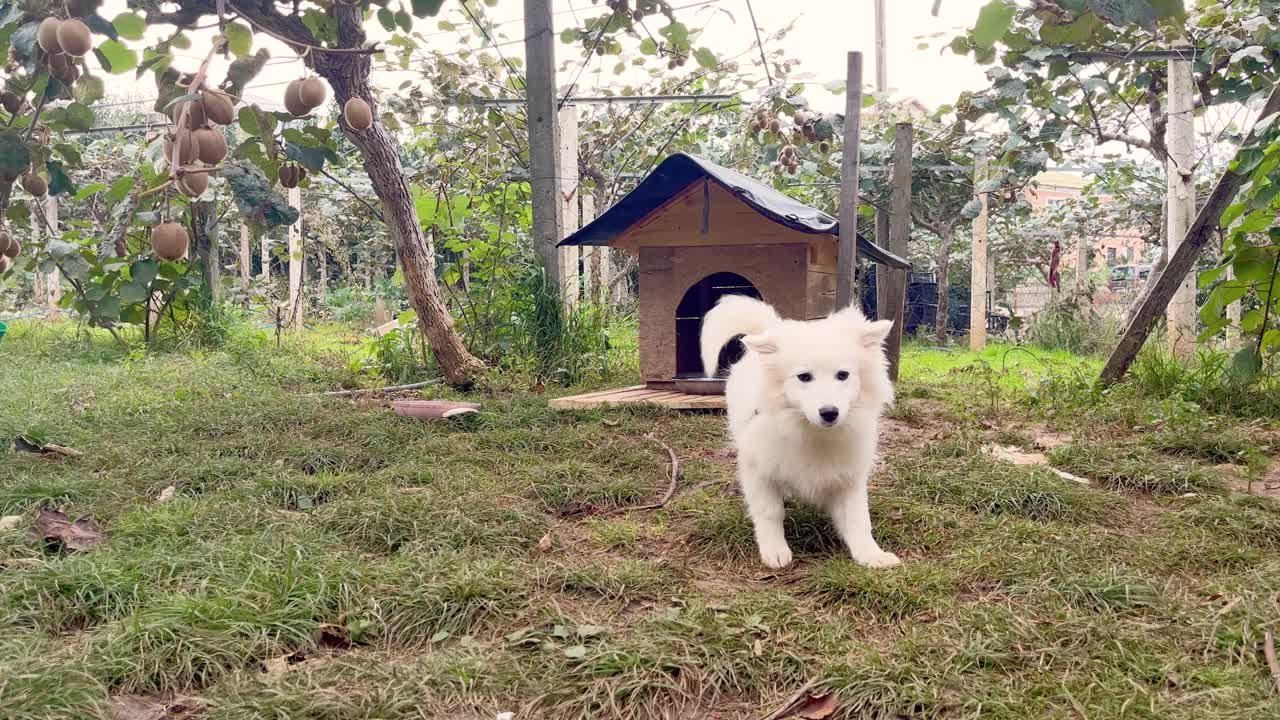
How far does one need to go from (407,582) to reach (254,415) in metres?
2.85

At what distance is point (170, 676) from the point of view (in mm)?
1722

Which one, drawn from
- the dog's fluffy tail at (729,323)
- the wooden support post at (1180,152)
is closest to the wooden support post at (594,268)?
the dog's fluffy tail at (729,323)

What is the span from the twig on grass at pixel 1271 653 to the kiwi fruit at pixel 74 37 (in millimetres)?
2852

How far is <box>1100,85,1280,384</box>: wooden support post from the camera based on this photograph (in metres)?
4.38

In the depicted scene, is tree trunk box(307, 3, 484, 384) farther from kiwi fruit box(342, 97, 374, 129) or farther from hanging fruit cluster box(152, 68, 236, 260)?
hanging fruit cluster box(152, 68, 236, 260)

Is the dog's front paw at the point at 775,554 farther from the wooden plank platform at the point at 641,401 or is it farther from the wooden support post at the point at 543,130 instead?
the wooden support post at the point at 543,130

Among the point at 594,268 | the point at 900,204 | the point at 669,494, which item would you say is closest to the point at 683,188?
the point at 900,204

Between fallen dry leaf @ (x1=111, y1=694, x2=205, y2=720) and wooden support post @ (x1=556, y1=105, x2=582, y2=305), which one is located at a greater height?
wooden support post @ (x1=556, y1=105, x2=582, y2=305)

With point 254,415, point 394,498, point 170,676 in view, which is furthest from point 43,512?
point 254,415

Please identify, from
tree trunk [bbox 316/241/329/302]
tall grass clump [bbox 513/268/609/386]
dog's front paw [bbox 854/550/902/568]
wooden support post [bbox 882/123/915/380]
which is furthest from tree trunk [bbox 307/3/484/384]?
tree trunk [bbox 316/241/329/302]

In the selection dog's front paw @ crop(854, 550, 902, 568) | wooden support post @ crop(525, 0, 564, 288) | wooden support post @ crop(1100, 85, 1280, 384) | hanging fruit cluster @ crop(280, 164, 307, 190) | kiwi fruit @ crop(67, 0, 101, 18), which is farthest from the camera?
wooden support post @ crop(525, 0, 564, 288)

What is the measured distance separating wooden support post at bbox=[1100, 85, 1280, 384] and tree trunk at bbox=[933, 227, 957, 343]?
721 cm

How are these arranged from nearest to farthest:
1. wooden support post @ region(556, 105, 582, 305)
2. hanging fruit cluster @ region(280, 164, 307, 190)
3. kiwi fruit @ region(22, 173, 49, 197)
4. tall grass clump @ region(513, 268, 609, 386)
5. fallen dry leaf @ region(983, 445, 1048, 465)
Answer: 1. kiwi fruit @ region(22, 173, 49, 197)
2. hanging fruit cluster @ region(280, 164, 307, 190)
3. fallen dry leaf @ region(983, 445, 1048, 465)
4. tall grass clump @ region(513, 268, 609, 386)
5. wooden support post @ region(556, 105, 582, 305)

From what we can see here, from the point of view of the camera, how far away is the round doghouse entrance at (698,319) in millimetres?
5984
